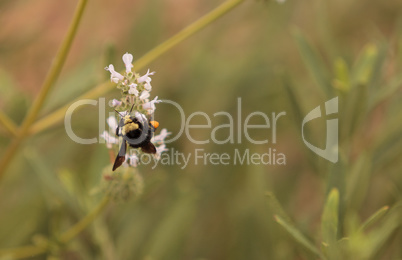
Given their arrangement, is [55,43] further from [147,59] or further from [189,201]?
[147,59]

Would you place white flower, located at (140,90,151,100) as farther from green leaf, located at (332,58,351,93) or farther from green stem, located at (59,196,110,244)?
green leaf, located at (332,58,351,93)

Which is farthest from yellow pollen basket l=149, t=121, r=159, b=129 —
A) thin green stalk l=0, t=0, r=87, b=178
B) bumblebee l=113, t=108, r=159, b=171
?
thin green stalk l=0, t=0, r=87, b=178

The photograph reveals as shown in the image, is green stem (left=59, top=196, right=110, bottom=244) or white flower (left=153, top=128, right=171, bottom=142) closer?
white flower (left=153, top=128, right=171, bottom=142)

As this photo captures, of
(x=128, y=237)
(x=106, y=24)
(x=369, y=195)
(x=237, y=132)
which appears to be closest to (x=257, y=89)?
(x=237, y=132)

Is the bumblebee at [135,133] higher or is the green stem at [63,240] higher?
the bumblebee at [135,133]

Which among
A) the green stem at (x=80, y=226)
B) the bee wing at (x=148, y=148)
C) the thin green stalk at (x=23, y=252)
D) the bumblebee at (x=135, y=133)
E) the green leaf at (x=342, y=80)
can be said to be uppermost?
the green leaf at (x=342, y=80)

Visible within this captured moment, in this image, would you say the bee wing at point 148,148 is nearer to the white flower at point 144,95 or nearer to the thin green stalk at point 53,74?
the white flower at point 144,95

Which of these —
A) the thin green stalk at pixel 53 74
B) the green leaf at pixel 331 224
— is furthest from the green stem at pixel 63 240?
the green leaf at pixel 331 224
